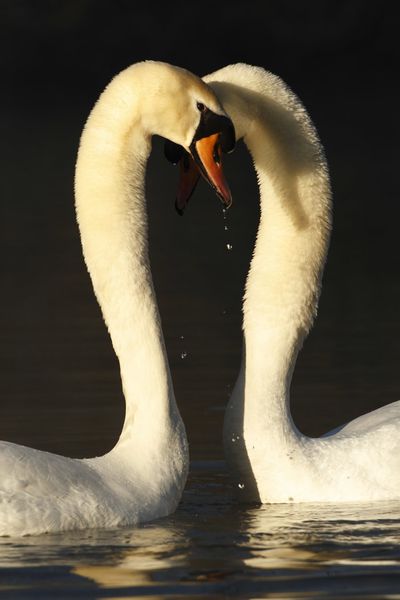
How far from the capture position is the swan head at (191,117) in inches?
366

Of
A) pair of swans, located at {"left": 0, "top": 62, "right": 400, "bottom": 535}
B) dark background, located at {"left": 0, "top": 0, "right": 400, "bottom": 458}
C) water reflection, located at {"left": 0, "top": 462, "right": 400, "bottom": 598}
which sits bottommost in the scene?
water reflection, located at {"left": 0, "top": 462, "right": 400, "bottom": 598}

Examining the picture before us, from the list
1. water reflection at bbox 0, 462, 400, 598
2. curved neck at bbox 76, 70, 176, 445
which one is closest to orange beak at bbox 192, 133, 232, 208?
curved neck at bbox 76, 70, 176, 445

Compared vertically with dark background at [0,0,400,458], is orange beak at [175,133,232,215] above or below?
below

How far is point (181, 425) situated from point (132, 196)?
107cm

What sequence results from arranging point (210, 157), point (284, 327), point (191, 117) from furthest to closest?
point (284, 327)
point (210, 157)
point (191, 117)

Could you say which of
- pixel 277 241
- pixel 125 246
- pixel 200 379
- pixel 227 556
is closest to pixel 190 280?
pixel 200 379

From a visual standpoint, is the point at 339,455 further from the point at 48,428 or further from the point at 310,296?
the point at 48,428

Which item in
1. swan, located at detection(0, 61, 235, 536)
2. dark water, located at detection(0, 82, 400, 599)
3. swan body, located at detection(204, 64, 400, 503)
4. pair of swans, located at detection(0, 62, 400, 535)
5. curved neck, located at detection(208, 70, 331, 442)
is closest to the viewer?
dark water, located at detection(0, 82, 400, 599)

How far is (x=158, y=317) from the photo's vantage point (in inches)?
380

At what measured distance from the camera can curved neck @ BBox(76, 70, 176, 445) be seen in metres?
9.42

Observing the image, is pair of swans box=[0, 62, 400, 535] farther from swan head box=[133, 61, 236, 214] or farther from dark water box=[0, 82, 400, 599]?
dark water box=[0, 82, 400, 599]

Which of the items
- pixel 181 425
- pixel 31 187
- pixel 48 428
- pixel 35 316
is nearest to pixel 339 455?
pixel 181 425

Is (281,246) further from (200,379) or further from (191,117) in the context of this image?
(200,379)

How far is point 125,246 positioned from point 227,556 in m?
1.62
